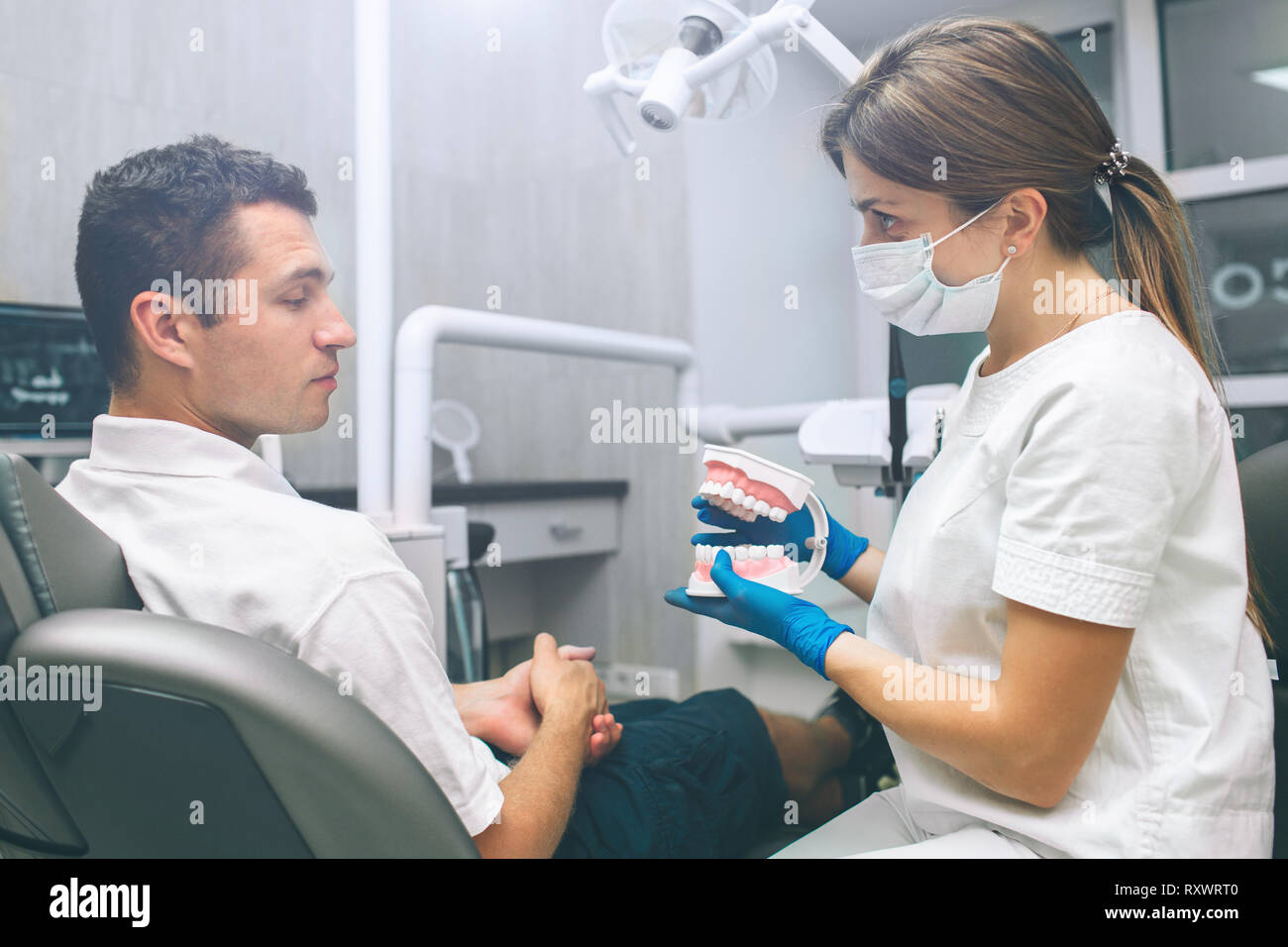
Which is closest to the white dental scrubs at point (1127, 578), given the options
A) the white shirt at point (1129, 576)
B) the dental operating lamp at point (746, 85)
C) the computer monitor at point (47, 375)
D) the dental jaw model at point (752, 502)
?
the white shirt at point (1129, 576)

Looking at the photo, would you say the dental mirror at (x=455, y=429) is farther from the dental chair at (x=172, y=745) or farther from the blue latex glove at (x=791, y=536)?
the dental chair at (x=172, y=745)

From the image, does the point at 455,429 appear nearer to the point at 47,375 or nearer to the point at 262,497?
the point at 47,375

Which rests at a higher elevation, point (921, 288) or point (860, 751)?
point (921, 288)

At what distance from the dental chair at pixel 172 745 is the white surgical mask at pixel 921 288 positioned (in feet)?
2.02

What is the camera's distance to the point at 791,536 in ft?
3.67

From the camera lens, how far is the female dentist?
0.70 m

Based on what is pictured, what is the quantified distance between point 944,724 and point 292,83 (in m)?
2.15

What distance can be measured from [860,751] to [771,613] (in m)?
0.67

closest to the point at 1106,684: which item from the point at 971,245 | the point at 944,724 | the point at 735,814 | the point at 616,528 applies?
the point at 944,724

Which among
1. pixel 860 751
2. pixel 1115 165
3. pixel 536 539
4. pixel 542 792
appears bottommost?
pixel 860 751

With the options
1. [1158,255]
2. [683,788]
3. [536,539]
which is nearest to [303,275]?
[683,788]

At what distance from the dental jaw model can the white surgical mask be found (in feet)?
0.66

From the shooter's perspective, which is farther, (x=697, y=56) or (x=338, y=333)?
(x=697, y=56)
